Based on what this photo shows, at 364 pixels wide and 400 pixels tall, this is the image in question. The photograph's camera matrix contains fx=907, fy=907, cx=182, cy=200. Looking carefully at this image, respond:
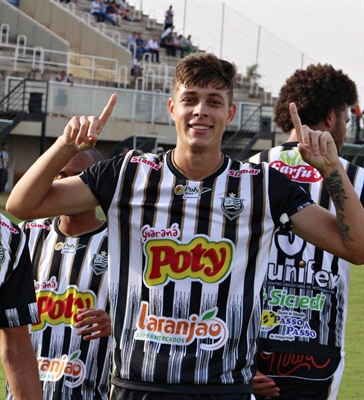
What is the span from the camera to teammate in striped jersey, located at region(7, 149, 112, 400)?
4.41 metres

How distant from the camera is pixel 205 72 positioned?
138 inches

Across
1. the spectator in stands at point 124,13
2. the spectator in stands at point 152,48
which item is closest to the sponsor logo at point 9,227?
the spectator in stands at point 152,48

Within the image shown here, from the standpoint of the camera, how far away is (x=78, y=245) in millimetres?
4598

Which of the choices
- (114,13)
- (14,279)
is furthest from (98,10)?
(14,279)

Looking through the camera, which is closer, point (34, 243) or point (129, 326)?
point (129, 326)

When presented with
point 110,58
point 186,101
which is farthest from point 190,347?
point 110,58

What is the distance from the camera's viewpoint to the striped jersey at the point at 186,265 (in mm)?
3381

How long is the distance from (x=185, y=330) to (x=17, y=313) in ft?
2.20

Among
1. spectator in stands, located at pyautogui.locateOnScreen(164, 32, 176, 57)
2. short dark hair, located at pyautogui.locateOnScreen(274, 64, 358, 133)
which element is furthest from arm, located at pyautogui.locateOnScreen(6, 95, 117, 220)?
spectator in stands, located at pyautogui.locateOnScreen(164, 32, 176, 57)

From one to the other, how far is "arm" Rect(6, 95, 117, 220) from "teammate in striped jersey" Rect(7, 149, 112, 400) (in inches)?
40.6

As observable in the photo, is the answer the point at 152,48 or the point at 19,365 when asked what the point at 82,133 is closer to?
the point at 19,365

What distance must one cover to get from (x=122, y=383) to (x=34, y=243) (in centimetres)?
138

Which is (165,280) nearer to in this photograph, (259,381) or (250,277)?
(250,277)

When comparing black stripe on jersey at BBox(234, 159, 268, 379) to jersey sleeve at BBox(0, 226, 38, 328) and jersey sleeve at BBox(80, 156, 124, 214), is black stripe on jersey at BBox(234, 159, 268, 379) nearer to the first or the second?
jersey sleeve at BBox(80, 156, 124, 214)
